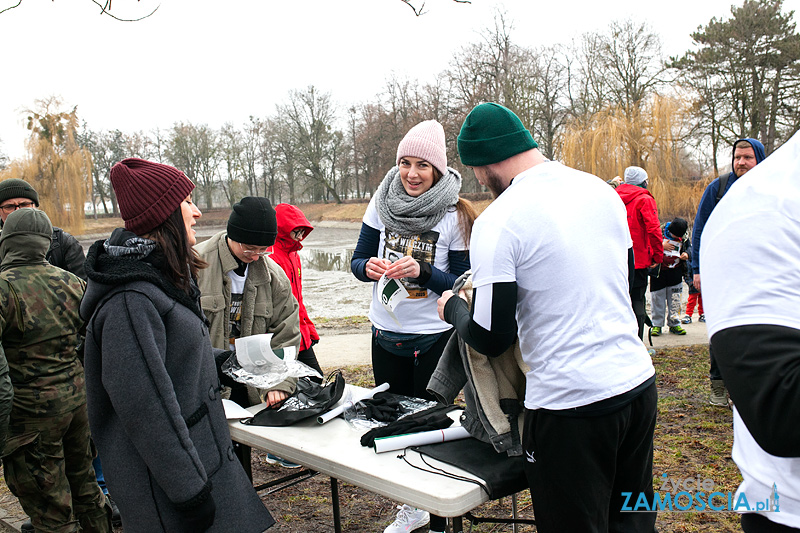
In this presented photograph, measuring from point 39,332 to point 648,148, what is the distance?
23551 millimetres

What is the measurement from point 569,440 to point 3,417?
256 centimetres

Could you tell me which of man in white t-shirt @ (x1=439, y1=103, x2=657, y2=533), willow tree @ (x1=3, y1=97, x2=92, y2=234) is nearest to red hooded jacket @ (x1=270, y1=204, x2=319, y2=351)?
man in white t-shirt @ (x1=439, y1=103, x2=657, y2=533)

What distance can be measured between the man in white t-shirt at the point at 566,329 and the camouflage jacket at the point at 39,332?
240cm

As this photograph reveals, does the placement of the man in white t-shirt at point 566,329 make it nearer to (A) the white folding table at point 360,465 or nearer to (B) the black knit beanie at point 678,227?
(A) the white folding table at point 360,465

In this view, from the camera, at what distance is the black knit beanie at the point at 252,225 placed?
301 centimetres

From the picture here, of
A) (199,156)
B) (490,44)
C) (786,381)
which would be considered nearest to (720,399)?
(786,381)

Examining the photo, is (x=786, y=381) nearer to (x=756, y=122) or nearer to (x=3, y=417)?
(x=3, y=417)

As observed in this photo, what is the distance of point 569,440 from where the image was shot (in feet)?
5.90

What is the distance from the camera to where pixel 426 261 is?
3117mm

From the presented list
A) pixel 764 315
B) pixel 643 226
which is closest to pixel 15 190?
pixel 764 315

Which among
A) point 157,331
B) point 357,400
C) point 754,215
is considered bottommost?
point 357,400

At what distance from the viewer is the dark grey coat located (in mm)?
1853

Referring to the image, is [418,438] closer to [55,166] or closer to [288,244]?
[288,244]

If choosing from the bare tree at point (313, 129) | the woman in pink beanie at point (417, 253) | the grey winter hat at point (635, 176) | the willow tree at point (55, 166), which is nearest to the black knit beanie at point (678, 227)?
the grey winter hat at point (635, 176)
